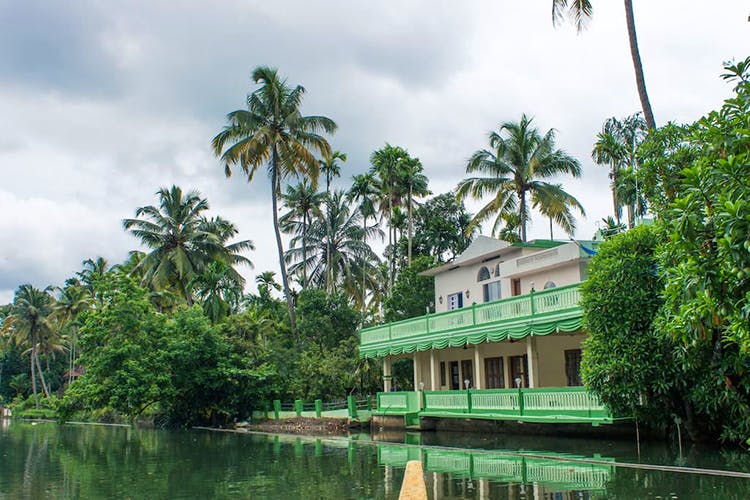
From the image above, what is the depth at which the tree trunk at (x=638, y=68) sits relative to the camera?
21.0 m

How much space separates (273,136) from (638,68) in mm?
21978

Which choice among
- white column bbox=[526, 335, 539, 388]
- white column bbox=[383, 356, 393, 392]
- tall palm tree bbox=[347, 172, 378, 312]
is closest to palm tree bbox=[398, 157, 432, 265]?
tall palm tree bbox=[347, 172, 378, 312]

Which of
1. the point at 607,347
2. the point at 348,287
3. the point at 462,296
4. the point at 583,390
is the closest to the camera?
the point at 607,347

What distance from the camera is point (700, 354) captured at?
16094mm

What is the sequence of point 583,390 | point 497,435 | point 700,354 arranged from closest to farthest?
1. point 700,354
2. point 583,390
3. point 497,435

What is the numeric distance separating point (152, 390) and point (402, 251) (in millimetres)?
19915

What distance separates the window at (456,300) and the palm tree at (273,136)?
32.6ft

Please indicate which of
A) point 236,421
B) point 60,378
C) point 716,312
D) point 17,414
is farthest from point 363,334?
point 60,378

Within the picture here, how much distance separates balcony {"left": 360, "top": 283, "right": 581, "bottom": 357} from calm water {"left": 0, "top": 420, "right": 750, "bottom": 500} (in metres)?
3.32

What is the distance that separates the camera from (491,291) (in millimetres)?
29719

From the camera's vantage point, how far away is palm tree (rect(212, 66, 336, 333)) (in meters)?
38.6

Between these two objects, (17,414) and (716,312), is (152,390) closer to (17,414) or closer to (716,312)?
(716,312)

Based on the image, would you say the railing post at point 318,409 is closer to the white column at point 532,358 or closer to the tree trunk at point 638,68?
the white column at point 532,358

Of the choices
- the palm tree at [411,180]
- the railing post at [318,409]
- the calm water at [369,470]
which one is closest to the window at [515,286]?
the calm water at [369,470]
